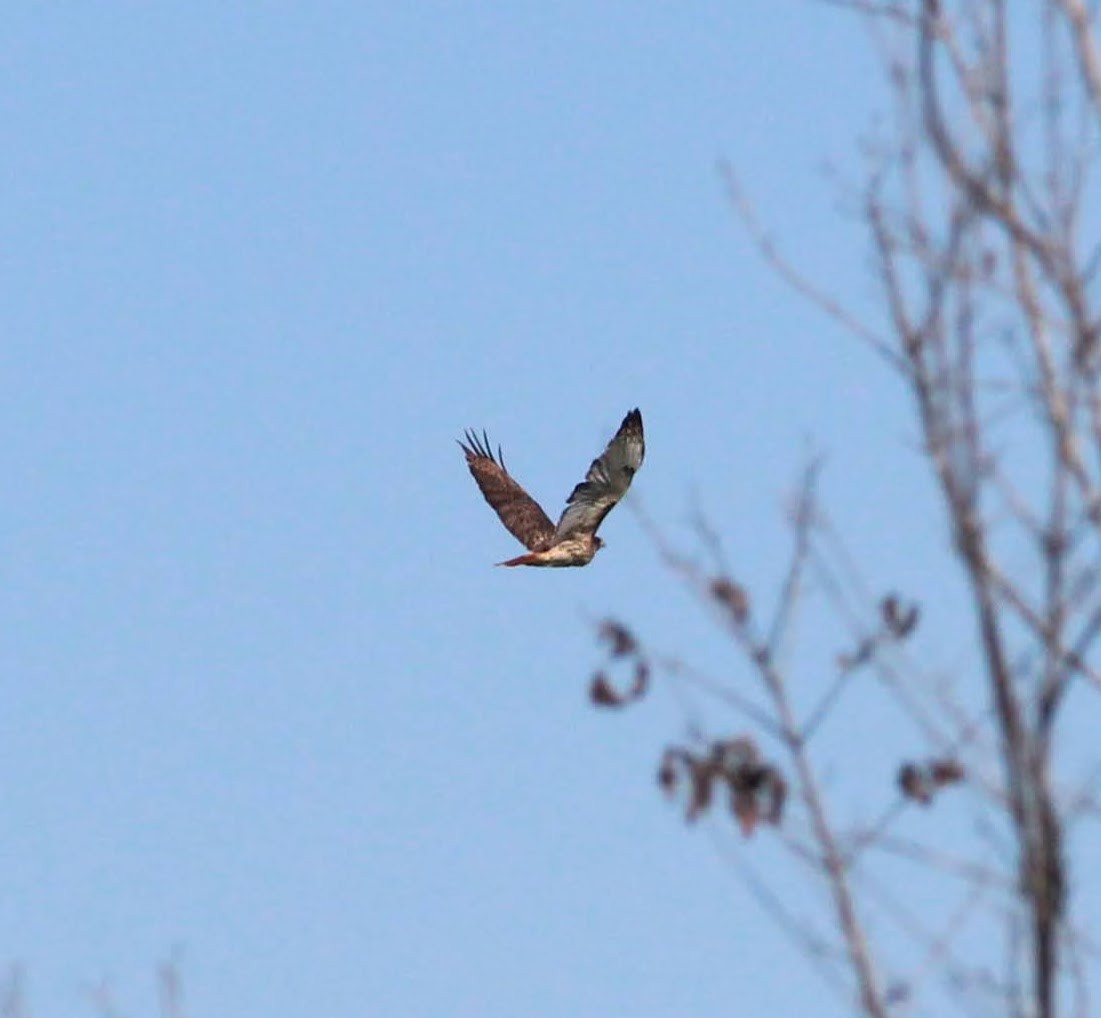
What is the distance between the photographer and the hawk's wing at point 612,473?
15391mm

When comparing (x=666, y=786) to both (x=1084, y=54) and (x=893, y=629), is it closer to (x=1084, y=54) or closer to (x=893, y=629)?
(x=893, y=629)

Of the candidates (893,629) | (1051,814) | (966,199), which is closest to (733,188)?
(966,199)

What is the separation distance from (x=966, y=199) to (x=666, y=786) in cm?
159

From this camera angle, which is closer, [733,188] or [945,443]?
[945,443]

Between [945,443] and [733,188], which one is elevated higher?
[733,188]

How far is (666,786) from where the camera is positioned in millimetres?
5836

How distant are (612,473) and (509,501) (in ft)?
10.7

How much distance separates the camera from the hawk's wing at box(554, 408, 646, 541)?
606 inches

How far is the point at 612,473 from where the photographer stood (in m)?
15.5

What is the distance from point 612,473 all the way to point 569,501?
2.28 ft

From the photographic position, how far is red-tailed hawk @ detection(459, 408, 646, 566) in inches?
608

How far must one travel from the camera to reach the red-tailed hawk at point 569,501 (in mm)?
15438

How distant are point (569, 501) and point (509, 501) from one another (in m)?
2.61

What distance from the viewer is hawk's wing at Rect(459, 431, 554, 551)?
18156 mm
